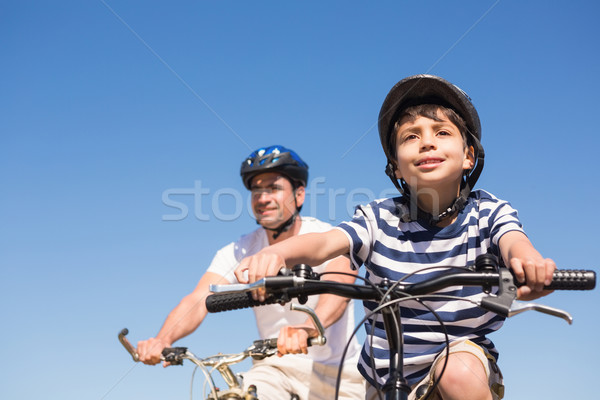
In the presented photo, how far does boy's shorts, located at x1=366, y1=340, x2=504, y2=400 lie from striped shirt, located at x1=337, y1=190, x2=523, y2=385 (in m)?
0.14

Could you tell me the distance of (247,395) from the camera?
3422 mm

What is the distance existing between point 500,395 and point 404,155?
4.76 ft

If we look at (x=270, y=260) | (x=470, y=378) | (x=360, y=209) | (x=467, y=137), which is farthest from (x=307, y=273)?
(x=467, y=137)

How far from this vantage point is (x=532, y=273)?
226cm

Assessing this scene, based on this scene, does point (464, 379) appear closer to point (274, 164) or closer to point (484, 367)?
point (484, 367)

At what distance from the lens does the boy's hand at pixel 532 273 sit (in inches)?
88.5

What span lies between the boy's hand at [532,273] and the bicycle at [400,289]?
1.3 inches

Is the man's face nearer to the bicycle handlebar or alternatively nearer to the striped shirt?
the striped shirt

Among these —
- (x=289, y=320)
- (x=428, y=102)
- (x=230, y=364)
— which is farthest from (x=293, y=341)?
(x=289, y=320)

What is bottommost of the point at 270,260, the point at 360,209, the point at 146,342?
the point at 146,342

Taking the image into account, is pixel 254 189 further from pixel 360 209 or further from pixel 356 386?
pixel 360 209

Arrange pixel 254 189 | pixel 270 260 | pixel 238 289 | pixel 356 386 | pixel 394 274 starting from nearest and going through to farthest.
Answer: pixel 238 289
pixel 270 260
pixel 394 274
pixel 356 386
pixel 254 189

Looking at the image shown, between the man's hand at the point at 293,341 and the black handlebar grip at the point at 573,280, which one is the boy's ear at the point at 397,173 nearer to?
the man's hand at the point at 293,341

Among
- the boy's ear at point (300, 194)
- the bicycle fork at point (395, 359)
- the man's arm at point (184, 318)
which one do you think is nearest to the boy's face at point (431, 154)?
the bicycle fork at point (395, 359)
